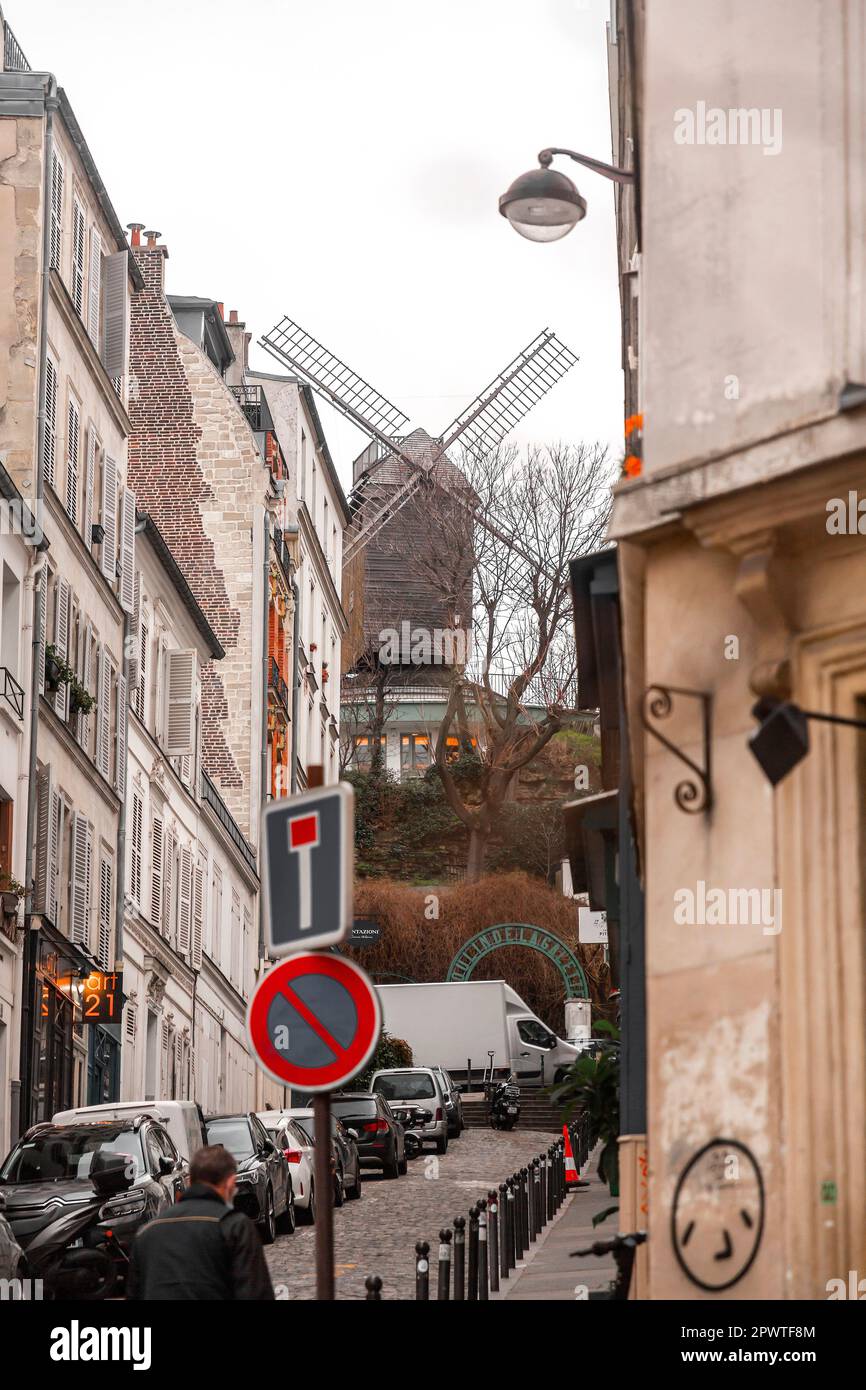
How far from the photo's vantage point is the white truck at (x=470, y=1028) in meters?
49.9

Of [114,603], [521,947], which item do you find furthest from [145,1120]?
[521,947]

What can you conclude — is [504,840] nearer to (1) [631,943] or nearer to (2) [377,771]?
(2) [377,771]

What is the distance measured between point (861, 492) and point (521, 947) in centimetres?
4992

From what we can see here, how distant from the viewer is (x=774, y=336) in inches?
349

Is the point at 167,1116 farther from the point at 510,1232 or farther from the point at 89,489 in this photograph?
the point at 89,489

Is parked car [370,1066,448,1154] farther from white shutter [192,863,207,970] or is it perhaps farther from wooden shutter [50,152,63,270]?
wooden shutter [50,152,63,270]

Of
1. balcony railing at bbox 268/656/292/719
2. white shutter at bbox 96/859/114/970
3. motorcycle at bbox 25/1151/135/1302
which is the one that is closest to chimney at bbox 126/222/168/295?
balcony railing at bbox 268/656/292/719

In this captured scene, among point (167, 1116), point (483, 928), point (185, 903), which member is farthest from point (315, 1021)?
point (483, 928)

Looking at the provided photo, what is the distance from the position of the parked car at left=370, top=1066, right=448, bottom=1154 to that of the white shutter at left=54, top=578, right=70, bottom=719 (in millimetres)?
11776

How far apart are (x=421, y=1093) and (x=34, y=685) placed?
590 inches

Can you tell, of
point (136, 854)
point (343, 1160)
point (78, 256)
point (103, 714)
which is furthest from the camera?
point (136, 854)

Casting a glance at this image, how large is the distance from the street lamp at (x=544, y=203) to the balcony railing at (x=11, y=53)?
2131cm

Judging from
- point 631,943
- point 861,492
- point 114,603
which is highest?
point 114,603

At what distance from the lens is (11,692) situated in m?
27.9
